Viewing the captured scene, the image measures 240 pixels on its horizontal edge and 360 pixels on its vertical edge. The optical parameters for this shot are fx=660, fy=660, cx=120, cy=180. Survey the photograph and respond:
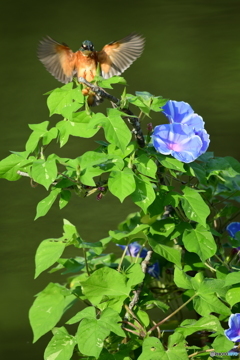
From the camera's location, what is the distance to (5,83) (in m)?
2.55

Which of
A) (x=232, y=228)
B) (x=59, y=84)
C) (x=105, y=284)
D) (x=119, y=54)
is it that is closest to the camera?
(x=105, y=284)

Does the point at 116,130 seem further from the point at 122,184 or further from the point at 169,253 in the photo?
the point at 169,253

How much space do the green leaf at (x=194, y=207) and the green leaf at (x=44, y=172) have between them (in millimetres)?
228

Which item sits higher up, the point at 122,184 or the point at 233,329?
the point at 122,184

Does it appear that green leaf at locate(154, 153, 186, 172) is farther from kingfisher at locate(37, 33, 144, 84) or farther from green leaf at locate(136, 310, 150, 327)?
kingfisher at locate(37, 33, 144, 84)

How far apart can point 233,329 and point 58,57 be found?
2.51 feet

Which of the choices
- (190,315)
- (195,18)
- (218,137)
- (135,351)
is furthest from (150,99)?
(195,18)

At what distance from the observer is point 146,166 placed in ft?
3.42

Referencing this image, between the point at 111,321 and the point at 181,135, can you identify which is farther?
the point at 181,135

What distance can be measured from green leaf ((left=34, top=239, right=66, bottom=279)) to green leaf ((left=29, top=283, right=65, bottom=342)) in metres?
0.09

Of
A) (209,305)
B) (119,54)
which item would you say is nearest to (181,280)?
(209,305)

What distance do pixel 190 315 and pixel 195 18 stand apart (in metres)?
1.65

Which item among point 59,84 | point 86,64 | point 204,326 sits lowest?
point 59,84

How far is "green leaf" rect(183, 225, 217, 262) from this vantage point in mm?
1082
